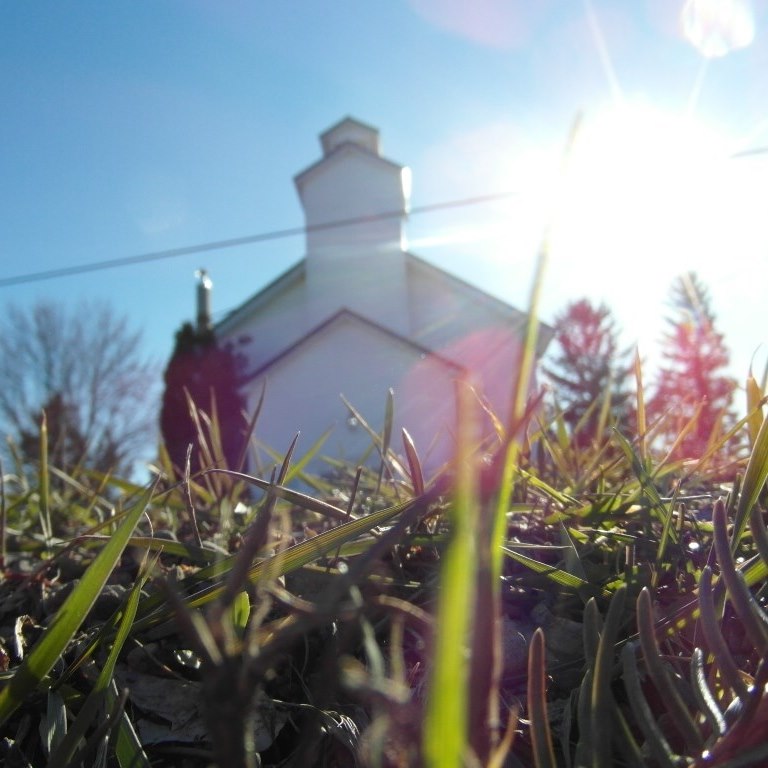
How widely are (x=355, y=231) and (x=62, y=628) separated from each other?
14.3 meters

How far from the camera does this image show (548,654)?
0.48 m

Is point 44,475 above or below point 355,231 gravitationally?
below

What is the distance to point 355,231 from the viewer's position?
14242mm

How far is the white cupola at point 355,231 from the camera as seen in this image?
1408 centimetres

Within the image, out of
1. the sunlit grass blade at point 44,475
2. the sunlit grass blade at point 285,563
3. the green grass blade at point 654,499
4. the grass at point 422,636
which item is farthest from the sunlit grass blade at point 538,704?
the sunlit grass blade at point 44,475

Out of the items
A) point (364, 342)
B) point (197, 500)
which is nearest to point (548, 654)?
point (197, 500)

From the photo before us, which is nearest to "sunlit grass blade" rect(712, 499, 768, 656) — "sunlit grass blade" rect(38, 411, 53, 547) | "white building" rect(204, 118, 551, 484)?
"sunlit grass blade" rect(38, 411, 53, 547)

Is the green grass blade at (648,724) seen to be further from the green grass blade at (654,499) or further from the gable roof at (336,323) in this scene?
the gable roof at (336,323)

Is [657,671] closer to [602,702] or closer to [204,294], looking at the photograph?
[602,702]

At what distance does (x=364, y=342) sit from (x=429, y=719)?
Answer: 987 centimetres

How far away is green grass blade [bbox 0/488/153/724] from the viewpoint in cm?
37

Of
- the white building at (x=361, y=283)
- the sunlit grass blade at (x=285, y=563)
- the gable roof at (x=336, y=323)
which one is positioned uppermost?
the white building at (x=361, y=283)

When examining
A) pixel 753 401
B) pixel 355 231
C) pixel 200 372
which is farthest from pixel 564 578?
pixel 355 231

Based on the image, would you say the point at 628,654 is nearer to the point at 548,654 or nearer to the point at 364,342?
the point at 548,654
